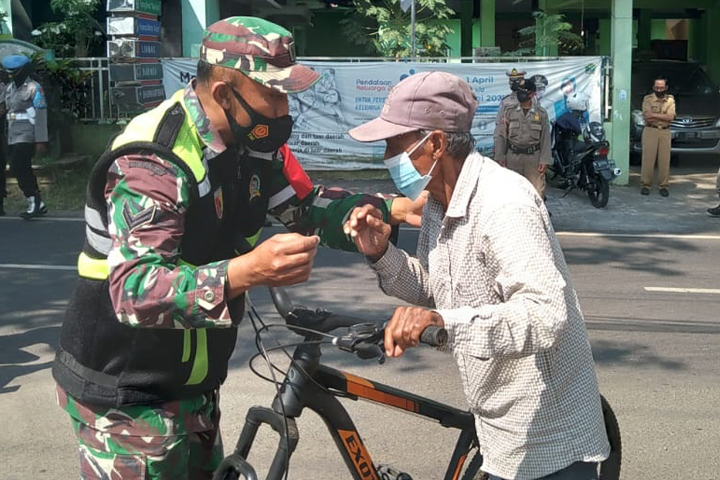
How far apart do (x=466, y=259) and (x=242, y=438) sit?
0.82m

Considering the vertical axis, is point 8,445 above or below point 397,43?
below

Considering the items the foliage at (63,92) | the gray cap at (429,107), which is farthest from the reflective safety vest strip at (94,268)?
the foliage at (63,92)

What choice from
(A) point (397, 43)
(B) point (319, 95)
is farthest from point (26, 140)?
(A) point (397, 43)

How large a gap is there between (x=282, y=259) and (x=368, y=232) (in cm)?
64

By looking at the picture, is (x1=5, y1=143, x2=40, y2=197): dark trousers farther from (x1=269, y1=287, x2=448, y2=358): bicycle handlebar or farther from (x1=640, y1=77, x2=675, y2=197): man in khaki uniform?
(x1=269, y1=287, x2=448, y2=358): bicycle handlebar

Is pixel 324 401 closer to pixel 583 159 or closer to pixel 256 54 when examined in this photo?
pixel 256 54

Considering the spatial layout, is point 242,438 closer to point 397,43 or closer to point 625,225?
point 625,225

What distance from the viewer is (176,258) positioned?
2.23 meters

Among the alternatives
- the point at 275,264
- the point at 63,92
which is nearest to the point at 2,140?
the point at 63,92

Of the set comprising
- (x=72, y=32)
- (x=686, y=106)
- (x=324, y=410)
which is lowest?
(x=324, y=410)

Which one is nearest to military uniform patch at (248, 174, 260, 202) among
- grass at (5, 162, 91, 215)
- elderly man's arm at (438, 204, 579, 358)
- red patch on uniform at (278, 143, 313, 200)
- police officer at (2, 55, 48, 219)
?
red patch on uniform at (278, 143, 313, 200)

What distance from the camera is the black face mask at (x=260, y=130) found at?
7.85 feet

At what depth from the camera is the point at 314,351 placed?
266cm

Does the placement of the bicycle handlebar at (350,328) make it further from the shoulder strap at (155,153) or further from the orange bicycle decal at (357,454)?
the shoulder strap at (155,153)
